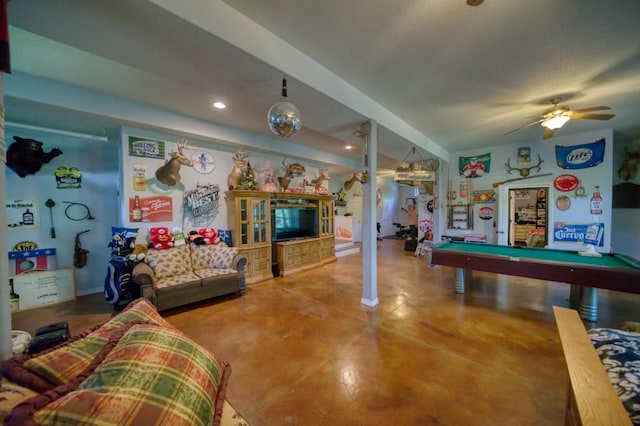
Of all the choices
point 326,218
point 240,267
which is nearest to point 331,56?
point 240,267

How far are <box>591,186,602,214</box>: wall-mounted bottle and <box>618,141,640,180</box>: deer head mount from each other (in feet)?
2.83

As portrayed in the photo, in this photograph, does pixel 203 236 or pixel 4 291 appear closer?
pixel 4 291

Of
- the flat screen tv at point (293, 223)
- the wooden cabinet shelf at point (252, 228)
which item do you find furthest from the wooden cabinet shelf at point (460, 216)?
the wooden cabinet shelf at point (252, 228)

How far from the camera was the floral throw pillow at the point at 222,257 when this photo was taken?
3.89 m

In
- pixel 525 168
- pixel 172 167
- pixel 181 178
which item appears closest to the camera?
pixel 172 167

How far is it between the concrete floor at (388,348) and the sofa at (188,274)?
218mm

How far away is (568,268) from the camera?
2.69 m

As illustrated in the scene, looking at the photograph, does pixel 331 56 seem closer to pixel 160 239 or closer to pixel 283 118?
pixel 283 118

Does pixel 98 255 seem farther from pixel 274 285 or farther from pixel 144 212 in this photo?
pixel 274 285

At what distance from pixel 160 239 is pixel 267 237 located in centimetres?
184

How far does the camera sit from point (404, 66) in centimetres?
245

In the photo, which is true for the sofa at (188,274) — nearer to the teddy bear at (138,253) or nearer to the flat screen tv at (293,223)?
the teddy bear at (138,253)

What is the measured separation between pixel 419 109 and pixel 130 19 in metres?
3.52

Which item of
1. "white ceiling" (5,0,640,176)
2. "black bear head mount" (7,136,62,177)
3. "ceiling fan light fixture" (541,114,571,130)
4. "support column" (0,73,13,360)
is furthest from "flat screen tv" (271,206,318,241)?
"ceiling fan light fixture" (541,114,571,130)
